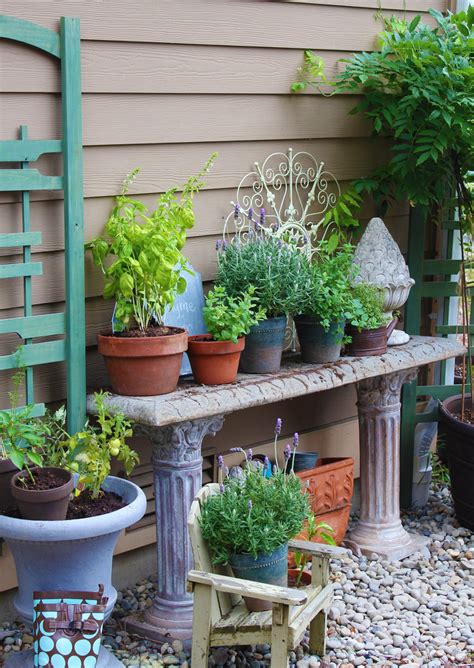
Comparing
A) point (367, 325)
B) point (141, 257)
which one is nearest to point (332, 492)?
point (367, 325)

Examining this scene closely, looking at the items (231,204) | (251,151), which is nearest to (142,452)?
(231,204)

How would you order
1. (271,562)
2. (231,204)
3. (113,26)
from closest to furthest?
(271,562)
(113,26)
(231,204)

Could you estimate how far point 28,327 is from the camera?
3.53 metres

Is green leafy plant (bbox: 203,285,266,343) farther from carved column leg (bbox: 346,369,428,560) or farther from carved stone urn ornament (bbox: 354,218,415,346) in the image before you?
carved column leg (bbox: 346,369,428,560)

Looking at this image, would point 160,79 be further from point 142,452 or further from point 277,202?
point 142,452

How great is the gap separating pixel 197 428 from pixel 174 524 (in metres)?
0.38

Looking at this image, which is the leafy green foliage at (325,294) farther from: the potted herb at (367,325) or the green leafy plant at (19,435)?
the green leafy plant at (19,435)

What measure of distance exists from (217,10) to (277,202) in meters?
0.92

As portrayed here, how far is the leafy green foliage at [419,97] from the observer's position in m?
4.43

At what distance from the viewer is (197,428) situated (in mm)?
3658

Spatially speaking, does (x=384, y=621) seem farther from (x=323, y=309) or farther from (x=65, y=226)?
A: (x=65, y=226)

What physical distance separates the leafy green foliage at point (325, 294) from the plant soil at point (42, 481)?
4.30 ft

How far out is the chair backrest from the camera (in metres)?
3.29

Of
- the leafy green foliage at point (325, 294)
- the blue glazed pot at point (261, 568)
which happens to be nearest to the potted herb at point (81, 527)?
the blue glazed pot at point (261, 568)
